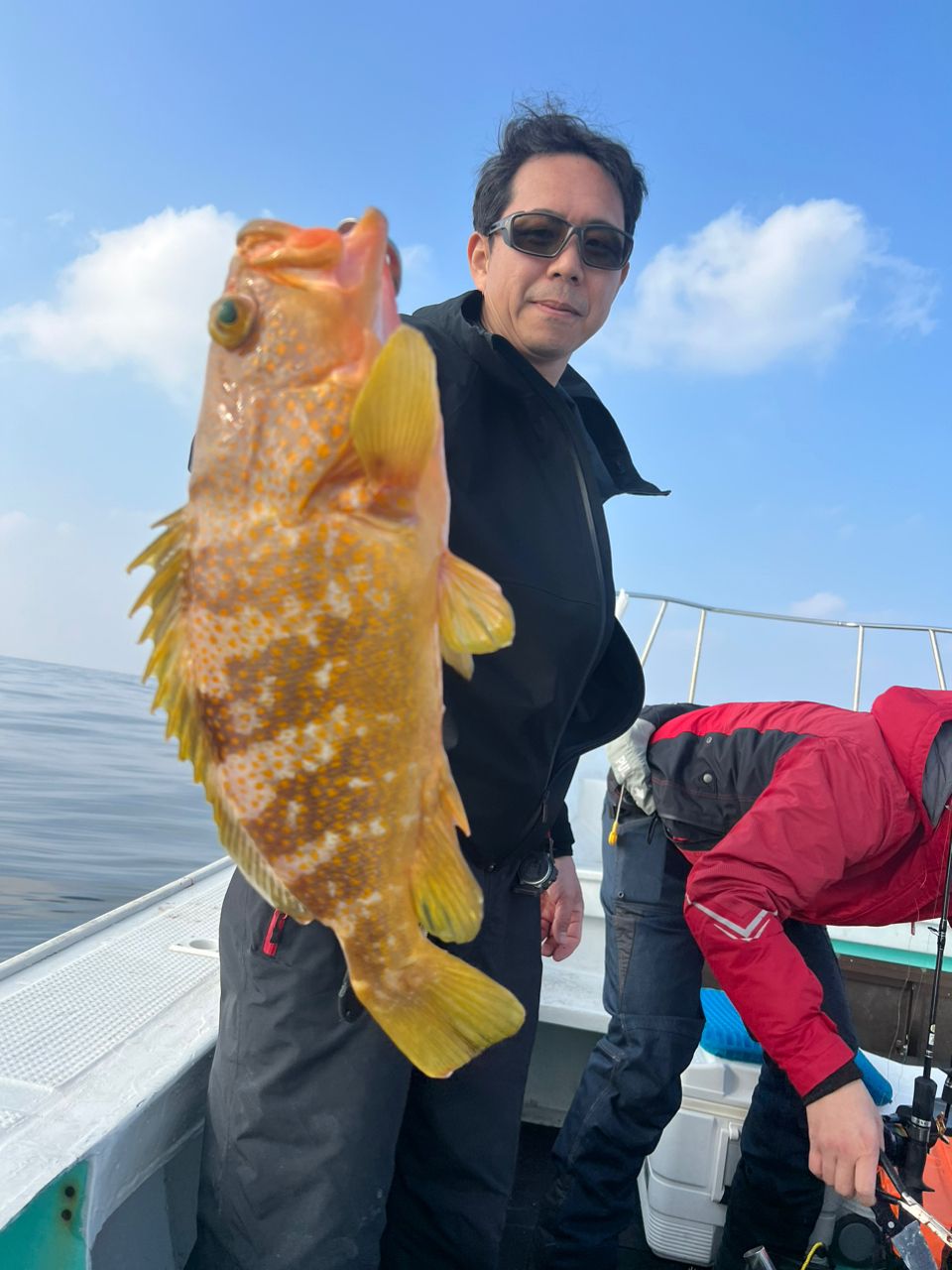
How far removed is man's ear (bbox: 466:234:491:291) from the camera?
2.37m

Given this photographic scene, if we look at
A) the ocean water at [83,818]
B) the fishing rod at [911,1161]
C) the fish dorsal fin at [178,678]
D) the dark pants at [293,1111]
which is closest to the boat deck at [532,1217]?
the fishing rod at [911,1161]

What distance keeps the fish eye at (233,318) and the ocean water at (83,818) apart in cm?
50

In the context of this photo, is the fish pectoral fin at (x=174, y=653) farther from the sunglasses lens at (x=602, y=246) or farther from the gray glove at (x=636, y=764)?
the gray glove at (x=636, y=764)

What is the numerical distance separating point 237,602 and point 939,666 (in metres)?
6.02

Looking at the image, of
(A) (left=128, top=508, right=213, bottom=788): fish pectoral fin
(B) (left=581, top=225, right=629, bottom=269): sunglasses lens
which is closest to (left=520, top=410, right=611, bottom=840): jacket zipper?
(B) (left=581, top=225, right=629, bottom=269): sunglasses lens

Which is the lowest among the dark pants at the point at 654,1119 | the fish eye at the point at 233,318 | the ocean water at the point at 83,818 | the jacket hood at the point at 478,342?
the ocean water at the point at 83,818

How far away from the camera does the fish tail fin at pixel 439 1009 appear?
51.2 inches

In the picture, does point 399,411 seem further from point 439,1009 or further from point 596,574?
point 596,574

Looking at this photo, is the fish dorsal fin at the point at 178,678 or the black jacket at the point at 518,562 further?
the black jacket at the point at 518,562

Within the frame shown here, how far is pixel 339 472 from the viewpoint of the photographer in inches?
47.8

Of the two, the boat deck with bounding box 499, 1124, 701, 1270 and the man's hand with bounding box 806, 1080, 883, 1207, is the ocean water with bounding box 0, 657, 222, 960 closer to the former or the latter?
the man's hand with bounding box 806, 1080, 883, 1207

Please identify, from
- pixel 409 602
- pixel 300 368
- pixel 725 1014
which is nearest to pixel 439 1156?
pixel 409 602

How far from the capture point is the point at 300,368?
122 centimetres

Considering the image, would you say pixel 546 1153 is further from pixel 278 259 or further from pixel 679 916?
pixel 278 259
